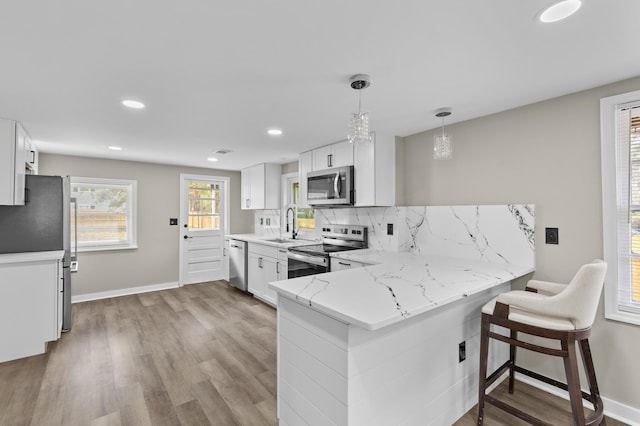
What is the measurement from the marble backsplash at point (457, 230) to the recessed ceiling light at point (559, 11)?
145 cm

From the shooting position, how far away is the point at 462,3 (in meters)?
1.23

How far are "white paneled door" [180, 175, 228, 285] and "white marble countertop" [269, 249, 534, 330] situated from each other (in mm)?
4246

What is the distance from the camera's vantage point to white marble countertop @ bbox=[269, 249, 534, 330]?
50.3 inches

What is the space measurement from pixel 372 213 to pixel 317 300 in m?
2.30

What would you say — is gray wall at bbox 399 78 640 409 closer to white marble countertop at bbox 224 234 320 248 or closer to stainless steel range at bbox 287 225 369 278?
stainless steel range at bbox 287 225 369 278

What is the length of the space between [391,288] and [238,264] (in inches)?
150

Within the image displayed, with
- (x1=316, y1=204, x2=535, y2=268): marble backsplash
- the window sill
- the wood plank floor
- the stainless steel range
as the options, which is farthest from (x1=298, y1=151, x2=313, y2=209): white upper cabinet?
the window sill

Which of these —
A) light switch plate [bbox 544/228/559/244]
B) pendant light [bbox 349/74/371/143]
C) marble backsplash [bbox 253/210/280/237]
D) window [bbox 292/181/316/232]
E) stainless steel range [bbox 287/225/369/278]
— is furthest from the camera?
marble backsplash [bbox 253/210/280/237]

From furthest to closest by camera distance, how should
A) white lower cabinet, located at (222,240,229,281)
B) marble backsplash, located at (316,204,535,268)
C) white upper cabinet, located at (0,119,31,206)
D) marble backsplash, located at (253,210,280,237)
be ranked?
1. white lower cabinet, located at (222,240,229,281)
2. marble backsplash, located at (253,210,280,237)
3. white upper cabinet, located at (0,119,31,206)
4. marble backsplash, located at (316,204,535,268)

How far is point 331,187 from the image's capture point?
11.5 feet

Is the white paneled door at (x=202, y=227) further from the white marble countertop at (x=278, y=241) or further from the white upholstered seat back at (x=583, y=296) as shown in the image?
the white upholstered seat back at (x=583, y=296)

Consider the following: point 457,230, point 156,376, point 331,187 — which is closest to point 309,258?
point 331,187

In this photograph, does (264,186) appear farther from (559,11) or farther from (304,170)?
(559,11)

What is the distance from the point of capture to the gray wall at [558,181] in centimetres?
199
